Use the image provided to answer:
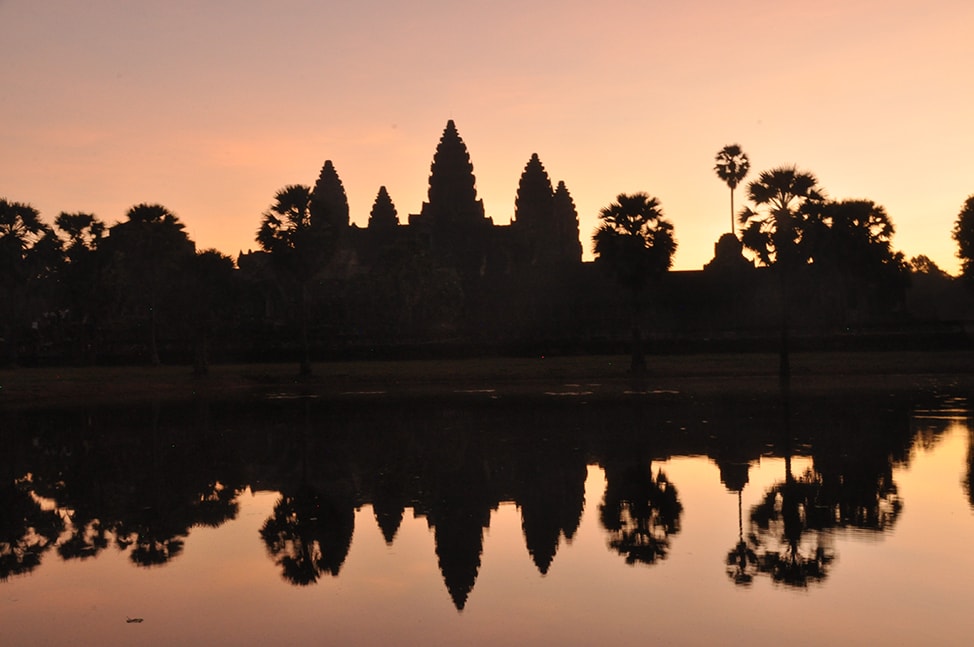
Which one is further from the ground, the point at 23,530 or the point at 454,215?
the point at 454,215

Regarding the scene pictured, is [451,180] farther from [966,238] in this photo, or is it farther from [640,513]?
[640,513]

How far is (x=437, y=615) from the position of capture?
10.5 metres

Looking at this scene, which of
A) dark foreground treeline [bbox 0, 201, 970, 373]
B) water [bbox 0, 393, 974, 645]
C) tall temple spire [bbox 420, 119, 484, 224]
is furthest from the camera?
tall temple spire [bbox 420, 119, 484, 224]

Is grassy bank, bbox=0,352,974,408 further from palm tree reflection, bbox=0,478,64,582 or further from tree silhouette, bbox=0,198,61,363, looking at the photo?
palm tree reflection, bbox=0,478,64,582

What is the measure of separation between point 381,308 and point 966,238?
41845 millimetres

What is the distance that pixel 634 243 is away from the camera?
187 feet

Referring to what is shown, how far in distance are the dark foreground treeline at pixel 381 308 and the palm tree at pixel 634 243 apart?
1341 millimetres

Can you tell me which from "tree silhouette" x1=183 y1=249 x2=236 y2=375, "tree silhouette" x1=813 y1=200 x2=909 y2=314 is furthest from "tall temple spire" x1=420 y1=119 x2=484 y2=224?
"tree silhouette" x1=183 y1=249 x2=236 y2=375

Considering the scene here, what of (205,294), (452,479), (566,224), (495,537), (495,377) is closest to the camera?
(495,537)

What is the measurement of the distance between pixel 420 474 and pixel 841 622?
1039cm

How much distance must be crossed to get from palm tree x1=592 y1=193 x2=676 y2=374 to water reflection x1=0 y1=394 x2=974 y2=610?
80.5 feet

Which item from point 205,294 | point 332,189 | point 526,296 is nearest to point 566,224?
point 332,189

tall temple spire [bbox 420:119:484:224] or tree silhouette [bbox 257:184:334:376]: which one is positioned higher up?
tall temple spire [bbox 420:119:484:224]

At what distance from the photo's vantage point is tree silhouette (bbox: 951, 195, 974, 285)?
85250 mm
